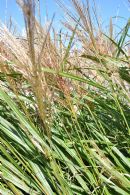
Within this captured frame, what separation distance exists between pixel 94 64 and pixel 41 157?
48 centimetres

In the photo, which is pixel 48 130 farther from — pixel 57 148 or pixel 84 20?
pixel 84 20

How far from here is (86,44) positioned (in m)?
1.33

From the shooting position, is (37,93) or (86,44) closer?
(37,93)

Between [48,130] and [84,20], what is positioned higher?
[84,20]

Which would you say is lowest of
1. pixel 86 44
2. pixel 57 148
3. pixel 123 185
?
pixel 123 185

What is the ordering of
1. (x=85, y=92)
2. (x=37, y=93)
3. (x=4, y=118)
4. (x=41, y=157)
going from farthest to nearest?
1. (x=85, y=92)
2. (x=4, y=118)
3. (x=41, y=157)
4. (x=37, y=93)

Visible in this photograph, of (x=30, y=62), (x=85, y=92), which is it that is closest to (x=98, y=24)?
(x=85, y=92)

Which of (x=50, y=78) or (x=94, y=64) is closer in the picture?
(x=50, y=78)

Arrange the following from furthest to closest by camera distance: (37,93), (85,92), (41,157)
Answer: (85,92) → (41,157) → (37,93)

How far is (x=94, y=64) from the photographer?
146 centimetres

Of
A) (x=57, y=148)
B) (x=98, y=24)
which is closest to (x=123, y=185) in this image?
(x=57, y=148)

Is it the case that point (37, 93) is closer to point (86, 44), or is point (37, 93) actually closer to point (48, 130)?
point (48, 130)

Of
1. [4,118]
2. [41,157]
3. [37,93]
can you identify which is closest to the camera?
[37,93]

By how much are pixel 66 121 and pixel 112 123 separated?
186mm
